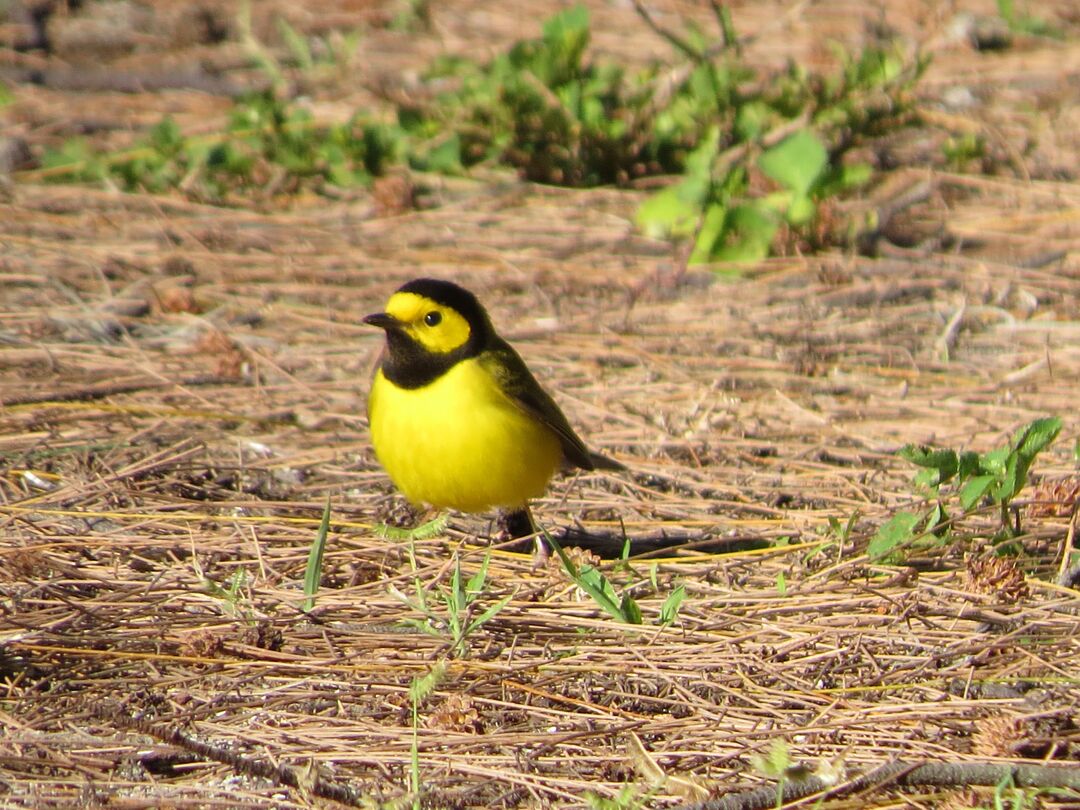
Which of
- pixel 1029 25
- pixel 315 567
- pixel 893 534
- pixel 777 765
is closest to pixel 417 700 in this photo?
pixel 315 567

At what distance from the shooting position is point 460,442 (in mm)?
4402

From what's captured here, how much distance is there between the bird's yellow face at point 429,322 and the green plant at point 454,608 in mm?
736

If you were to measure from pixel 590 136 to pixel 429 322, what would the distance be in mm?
3712

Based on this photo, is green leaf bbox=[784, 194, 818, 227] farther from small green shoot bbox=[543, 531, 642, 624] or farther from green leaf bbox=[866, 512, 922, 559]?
small green shoot bbox=[543, 531, 642, 624]

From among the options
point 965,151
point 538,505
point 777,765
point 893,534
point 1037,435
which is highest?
point 1037,435

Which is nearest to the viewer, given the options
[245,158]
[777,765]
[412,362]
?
[777,765]

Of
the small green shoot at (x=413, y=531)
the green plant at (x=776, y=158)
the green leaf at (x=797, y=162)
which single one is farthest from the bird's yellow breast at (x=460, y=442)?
the green leaf at (x=797, y=162)

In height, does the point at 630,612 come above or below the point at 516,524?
above

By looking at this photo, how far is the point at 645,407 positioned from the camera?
5906 millimetres

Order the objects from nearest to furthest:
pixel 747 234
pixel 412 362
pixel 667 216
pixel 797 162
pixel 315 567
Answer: pixel 315 567 → pixel 412 362 → pixel 797 162 → pixel 747 234 → pixel 667 216

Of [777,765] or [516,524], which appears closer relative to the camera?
[777,765]

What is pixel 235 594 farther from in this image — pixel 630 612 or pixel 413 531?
pixel 630 612

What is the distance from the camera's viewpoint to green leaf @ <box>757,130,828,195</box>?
708 cm

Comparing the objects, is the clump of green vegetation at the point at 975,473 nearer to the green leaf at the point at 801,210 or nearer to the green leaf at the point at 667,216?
the green leaf at the point at 801,210
